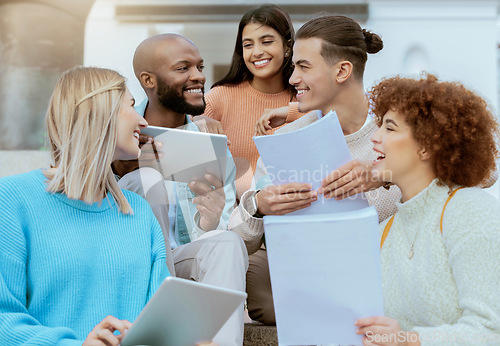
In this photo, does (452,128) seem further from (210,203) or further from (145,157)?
(145,157)

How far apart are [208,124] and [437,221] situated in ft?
5.21

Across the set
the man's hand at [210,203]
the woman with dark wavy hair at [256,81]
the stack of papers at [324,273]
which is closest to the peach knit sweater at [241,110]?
the woman with dark wavy hair at [256,81]

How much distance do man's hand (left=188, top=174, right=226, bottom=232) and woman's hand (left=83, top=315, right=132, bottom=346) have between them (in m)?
0.91

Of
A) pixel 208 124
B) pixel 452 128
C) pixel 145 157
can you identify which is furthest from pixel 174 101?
pixel 452 128

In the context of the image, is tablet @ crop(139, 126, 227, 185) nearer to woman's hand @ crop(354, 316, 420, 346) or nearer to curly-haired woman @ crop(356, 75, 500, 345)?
curly-haired woman @ crop(356, 75, 500, 345)

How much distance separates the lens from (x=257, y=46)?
3.35m

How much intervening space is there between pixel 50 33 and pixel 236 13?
113 inches

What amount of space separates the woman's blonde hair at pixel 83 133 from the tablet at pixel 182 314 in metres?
0.53

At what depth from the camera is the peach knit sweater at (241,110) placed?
10.6ft

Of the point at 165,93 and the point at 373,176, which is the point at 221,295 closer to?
the point at 373,176

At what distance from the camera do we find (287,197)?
2.11m

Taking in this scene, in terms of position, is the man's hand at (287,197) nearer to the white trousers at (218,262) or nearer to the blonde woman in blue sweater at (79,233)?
the white trousers at (218,262)

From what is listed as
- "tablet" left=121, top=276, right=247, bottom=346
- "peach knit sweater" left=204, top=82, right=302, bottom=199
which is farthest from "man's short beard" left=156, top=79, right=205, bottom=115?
"tablet" left=121, top=276, right=247, bottom=346

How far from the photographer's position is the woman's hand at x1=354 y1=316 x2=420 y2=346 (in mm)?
1649
